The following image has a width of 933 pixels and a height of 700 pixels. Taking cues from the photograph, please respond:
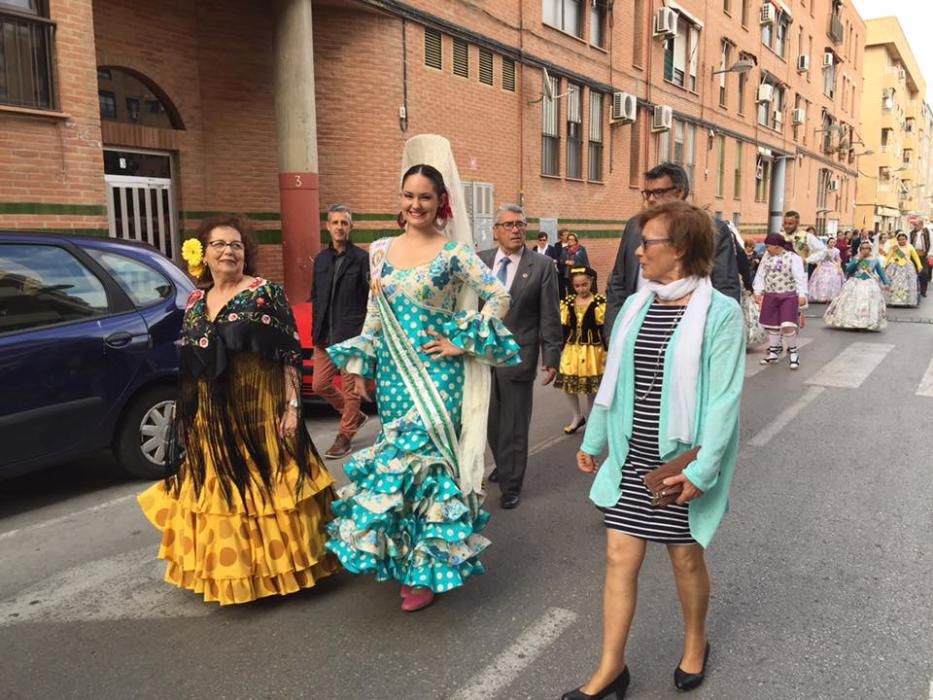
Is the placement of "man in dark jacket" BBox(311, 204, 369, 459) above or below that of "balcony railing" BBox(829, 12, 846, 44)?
below

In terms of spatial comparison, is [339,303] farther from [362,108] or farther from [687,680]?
[362,108]

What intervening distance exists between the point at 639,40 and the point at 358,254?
17846 mm

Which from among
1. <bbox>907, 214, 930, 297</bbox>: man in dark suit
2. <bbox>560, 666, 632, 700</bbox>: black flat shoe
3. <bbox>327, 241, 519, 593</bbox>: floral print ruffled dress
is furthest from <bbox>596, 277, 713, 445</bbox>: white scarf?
<bbox>907, 214, 930, 297</bbox>: man in dark suit

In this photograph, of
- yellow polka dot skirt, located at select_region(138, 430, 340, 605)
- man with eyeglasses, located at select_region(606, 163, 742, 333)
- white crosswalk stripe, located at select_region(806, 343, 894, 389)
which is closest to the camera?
yellow polka dot skirt, located at select_region(138, 430, 340, 605)

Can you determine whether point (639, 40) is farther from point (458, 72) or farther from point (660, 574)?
point (660, 574)

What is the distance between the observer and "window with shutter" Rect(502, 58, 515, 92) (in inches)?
622

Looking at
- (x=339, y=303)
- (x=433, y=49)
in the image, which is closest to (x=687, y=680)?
(x=339, y=303)

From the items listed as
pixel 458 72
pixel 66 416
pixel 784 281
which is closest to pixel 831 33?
pixel 458 72

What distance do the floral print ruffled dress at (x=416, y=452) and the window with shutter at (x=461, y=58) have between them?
11.8 metres

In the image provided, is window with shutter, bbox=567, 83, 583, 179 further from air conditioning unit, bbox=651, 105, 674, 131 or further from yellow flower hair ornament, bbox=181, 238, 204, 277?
yellow flower hair ornament, bbox=181, 238, 204, 277

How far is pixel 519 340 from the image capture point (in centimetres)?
506

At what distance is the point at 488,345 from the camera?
3.43 metres

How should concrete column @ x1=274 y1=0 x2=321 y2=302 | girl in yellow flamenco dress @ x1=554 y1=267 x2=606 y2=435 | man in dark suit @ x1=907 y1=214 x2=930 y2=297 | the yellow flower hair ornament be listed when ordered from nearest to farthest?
the yellow flower hair ornament
girl in yellow flamenco dress @ x1=554 y1=267 x2=606 y2=435
concrete column @ x1=274 y1=0 x2=321 y2=302
man in dark suit @ x1=907 y1=214 x2=930 y2=297

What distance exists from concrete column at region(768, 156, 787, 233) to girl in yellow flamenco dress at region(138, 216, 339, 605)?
35.5m
